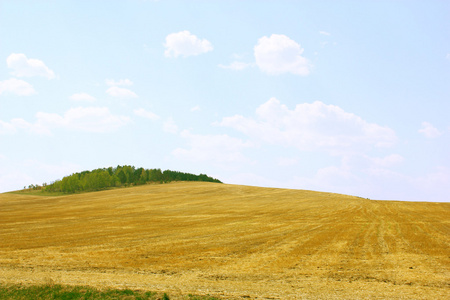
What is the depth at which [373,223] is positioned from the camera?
26000mm

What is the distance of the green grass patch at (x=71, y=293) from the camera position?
9.72 meters

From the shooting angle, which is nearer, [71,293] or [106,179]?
[71,293]

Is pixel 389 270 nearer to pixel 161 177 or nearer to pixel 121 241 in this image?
pixel 121 241

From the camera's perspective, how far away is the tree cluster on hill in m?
91.8

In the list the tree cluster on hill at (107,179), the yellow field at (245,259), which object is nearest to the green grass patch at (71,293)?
the yellow field at (245,259)

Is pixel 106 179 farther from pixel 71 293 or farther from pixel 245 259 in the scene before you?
pixel 71 293

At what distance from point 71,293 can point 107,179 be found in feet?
291

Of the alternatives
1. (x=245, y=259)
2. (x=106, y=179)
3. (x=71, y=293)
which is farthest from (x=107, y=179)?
(x=71, y=293)

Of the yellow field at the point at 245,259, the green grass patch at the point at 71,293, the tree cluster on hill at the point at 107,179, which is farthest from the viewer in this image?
the tree cluster on hill at the point at 107,179

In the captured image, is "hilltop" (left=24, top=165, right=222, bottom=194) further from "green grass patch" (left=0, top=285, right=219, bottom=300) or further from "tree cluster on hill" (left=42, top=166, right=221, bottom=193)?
"green grass patch" (left=0, top=285, right=219, bottom=300)

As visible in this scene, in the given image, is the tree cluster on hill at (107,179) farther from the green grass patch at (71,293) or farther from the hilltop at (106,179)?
the green grass patch at (71,293)

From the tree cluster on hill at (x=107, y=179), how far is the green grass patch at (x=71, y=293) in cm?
8681

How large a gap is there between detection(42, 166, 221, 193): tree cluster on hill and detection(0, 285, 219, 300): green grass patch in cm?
8681

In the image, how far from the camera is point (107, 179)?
3676 inches
